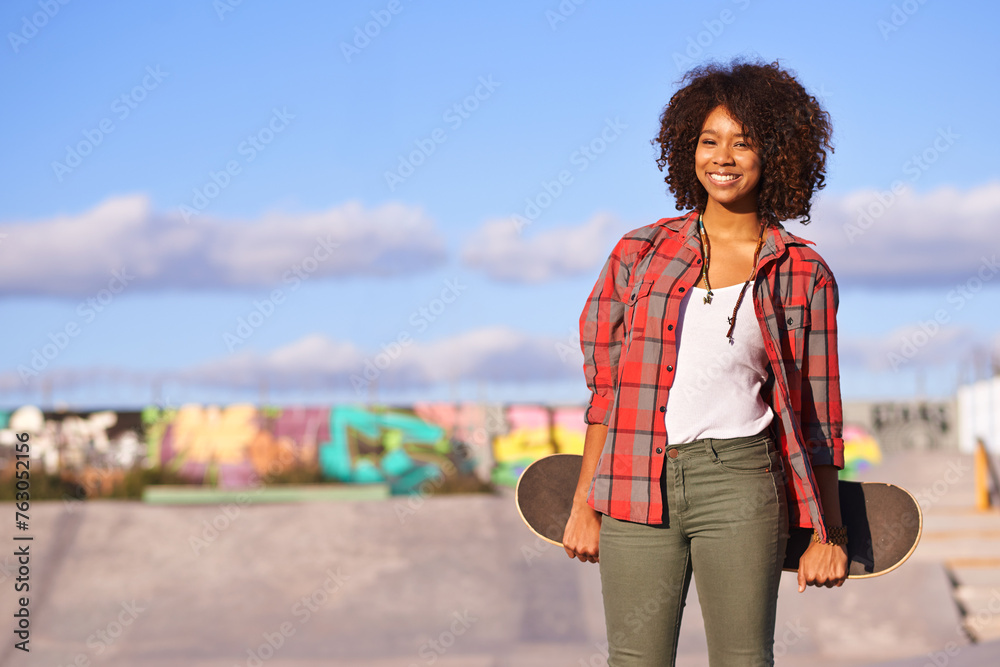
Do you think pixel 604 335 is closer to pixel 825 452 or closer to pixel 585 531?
pixel 585 531

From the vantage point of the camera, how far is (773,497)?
2162 mm

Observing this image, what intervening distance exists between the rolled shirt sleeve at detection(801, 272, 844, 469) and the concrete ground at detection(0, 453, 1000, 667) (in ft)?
15.0

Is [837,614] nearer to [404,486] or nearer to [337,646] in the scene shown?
[337,646]

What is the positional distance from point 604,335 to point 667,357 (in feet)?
0.62

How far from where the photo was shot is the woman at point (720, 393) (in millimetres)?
2148

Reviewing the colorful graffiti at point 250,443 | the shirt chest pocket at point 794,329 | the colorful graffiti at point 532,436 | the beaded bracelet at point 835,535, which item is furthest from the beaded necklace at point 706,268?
the colorful graffiti at point 532,436

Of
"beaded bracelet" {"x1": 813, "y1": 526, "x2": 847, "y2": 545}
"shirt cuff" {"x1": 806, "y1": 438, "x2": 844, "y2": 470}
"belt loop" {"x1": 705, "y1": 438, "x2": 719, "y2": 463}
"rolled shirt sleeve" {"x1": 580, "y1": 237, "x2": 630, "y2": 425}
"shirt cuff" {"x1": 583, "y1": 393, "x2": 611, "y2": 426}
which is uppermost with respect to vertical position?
"rolled shirt sleeve" {"x1": 580, "y1": 237, "x2": 630, "y2": 425}

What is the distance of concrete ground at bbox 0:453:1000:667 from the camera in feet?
28.0

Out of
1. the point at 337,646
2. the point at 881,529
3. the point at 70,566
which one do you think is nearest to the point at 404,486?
Result: the point at 70,566

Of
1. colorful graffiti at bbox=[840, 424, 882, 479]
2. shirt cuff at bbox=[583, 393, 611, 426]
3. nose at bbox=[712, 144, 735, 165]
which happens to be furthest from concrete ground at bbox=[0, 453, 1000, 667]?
colorful graffiti at bbox=[840, 424, 882, 479]

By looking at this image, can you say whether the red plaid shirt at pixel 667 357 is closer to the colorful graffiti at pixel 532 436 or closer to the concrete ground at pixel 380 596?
the concrete ground at pixel 380 596

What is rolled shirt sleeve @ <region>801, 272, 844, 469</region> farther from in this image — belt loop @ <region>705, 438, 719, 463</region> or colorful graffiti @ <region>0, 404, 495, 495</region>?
colorful graffiti @ <region>0, 404, 495, 495</region>

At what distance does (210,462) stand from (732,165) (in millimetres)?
16963

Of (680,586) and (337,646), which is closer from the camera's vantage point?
(680,586)
